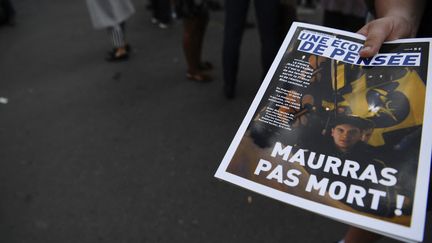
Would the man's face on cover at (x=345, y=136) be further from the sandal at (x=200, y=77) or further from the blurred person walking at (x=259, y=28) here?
the sandal at (x=200, y=77)

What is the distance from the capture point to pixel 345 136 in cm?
86

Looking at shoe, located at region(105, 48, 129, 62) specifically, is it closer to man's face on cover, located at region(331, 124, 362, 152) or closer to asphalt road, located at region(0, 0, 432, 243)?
asphalt road, located at region(0, 0, 432, 243)

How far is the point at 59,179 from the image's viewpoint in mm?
2303

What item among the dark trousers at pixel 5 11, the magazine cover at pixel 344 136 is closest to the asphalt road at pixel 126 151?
the dark trousers at pixel 5 11

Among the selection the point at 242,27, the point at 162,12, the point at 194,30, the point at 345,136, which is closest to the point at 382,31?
the point at 345,136

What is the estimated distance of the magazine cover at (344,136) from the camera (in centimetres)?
77

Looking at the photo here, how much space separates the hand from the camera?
94cm

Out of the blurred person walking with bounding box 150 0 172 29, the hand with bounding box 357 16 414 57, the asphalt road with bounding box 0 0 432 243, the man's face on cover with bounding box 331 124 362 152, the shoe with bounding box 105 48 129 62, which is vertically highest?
the hand with bounding box 357 16 414 57

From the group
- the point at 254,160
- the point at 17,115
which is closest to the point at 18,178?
the point at 17,115

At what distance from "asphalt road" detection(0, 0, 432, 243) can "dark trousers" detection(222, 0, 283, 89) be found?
381mm

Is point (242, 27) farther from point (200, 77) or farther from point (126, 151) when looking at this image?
point (126, 151)

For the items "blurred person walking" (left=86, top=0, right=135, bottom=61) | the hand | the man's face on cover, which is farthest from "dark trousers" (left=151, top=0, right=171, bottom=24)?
the man's face on cover

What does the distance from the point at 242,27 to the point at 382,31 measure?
1.80m

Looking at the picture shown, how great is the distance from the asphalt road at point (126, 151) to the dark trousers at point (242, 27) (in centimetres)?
38
